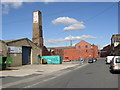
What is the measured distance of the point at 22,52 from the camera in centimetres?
3994

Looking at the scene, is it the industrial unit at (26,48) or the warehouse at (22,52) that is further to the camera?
the warehouse at (22,52)

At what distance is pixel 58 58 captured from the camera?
168 feet

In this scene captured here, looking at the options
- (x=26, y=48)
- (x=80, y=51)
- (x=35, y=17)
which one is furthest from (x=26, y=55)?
(x=80, y=51)

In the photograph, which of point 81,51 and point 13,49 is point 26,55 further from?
point 81,51

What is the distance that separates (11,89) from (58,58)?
135ft

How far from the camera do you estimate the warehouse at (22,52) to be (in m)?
35.8

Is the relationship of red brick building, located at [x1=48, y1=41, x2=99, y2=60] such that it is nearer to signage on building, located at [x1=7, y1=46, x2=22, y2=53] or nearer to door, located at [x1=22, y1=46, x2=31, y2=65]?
door, located at [x1=22, y1=46, x2=31, y2=65]

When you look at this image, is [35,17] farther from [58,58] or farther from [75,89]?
[75,89]

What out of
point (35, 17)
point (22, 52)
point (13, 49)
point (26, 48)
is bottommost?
point (22, 52)

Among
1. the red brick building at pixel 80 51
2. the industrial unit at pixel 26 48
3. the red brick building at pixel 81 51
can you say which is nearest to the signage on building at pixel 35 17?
the industrial unit at pixel 26 48

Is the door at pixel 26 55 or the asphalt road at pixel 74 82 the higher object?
the door at pixel 26 55

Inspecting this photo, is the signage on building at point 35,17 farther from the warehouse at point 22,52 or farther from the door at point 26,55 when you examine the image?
the door at point 26,55

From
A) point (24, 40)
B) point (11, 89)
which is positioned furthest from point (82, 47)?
point (11, 89)

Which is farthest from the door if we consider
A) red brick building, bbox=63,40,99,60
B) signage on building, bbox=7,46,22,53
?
red brick building, bbox=63,40,99,60
